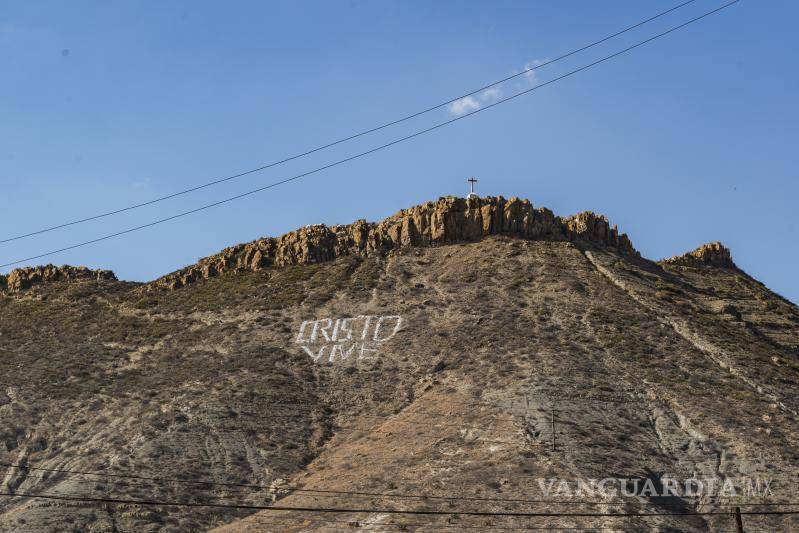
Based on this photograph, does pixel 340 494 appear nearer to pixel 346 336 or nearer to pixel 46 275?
pixel 346 336

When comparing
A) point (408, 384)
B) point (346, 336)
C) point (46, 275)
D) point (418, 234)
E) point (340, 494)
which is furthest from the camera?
point (46, 275)

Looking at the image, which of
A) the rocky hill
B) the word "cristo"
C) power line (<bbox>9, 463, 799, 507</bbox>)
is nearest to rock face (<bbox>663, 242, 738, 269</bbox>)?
the rocky hill

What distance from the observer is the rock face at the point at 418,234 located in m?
92.9

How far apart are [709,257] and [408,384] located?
36450 mm

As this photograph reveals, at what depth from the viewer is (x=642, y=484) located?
193ft

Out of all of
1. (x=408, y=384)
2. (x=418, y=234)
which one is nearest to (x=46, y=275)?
(x=418, y=234)

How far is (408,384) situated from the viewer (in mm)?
73750

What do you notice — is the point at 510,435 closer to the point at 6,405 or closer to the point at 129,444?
the point at 129,444

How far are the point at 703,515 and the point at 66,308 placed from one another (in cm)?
5630

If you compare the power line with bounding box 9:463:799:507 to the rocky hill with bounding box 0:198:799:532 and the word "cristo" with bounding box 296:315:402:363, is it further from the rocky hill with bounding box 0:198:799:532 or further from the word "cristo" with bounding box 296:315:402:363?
the word "cristo" with bounding box 296:315:402:363

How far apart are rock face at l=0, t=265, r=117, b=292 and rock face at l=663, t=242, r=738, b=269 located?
47675 millimetres

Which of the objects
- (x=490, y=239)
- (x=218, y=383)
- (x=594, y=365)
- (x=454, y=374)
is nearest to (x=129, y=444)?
(x=218, y=383)

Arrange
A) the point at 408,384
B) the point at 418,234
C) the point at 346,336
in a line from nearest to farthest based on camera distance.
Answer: the point at 408,384, the point at 346,336, the point at 418,234

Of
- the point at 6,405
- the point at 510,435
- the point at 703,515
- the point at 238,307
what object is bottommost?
the point at 703,515
